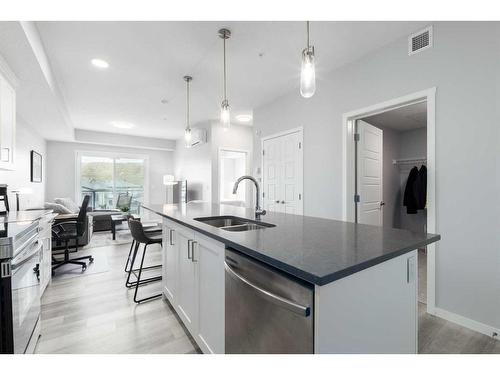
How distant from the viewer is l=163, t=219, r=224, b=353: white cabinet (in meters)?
1.38

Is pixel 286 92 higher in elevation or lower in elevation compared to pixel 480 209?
higher

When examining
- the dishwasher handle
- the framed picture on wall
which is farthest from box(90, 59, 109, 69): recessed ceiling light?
the framed picture on wall

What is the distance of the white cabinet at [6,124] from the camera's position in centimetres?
216

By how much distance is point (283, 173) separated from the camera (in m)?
3.90

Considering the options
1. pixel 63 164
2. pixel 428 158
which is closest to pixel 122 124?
pixel 63 164

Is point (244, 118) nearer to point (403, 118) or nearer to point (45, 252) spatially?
point (403, 118)

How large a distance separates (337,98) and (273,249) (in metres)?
2.62

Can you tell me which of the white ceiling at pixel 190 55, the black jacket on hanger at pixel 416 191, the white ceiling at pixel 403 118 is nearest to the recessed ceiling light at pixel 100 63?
the white ceiling at pixel 190 55

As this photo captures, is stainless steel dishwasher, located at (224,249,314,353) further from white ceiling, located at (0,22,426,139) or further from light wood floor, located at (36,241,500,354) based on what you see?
white ceiling, located at (0,22,426,139)

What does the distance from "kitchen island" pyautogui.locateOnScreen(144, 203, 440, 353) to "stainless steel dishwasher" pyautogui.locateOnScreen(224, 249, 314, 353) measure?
0.8 inches

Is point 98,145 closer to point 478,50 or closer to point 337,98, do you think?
point 337,98

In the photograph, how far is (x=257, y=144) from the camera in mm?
4488

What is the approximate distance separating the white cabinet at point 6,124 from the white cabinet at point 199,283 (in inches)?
65.5
